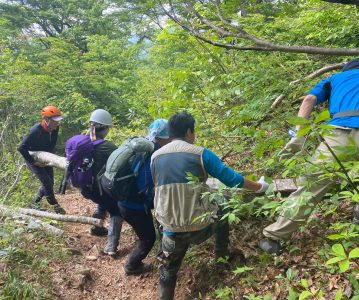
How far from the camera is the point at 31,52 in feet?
61.8

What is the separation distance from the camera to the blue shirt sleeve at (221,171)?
10.1 ft

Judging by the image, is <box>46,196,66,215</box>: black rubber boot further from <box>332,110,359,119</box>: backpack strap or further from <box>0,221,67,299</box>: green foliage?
<box>332,110,359,119</box>: backpack strap

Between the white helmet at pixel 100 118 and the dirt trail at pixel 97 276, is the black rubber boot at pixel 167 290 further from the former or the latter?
the white helmet at pixel 100 118

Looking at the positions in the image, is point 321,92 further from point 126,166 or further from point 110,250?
point 110,250

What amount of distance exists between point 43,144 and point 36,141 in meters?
0.17

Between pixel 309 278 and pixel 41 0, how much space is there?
25649mm

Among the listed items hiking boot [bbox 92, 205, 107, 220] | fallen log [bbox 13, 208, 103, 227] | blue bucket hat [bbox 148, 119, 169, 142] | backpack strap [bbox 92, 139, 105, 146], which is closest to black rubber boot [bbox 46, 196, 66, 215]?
fallen log [bbox 13, 208, 103, 227]

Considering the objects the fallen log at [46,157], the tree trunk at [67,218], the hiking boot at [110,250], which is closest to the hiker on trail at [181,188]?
the hiking boot at [110,250]

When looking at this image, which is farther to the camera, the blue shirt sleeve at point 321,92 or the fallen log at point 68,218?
the fallen log at point 68,218

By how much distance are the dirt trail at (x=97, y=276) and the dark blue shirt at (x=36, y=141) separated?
1960 millimetres

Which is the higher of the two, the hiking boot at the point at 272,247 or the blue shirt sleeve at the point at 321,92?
the blue shirt sleeve at the point at 321,92

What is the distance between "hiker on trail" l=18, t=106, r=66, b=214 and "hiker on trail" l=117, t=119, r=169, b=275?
2.89 m

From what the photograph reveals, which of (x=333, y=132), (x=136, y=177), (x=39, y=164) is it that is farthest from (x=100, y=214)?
(x=333, y=132)

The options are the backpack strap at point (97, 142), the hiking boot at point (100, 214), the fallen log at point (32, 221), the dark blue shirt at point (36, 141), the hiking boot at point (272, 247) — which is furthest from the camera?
the dark blue shirt at point (36, 141)
